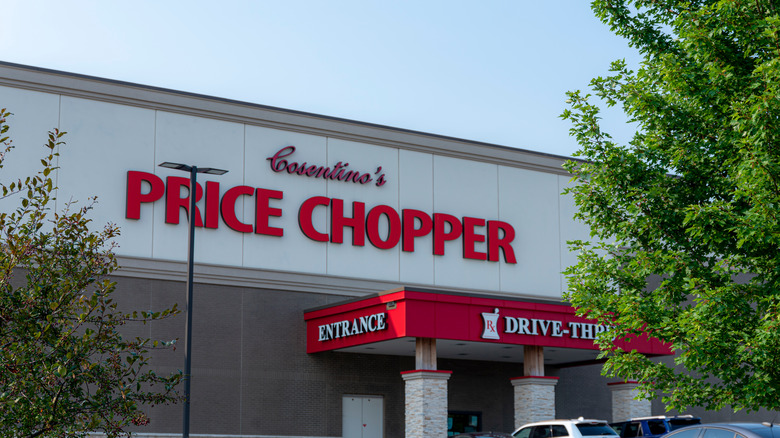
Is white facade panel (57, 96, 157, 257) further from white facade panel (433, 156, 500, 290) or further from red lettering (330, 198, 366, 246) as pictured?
white facade panel (433, 156, 500, 290)

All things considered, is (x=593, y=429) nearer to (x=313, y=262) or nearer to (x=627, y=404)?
(x=627, y=404)

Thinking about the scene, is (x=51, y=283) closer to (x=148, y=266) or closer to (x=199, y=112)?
(x=148, y=266)

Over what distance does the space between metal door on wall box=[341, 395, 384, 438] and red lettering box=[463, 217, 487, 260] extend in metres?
7.15

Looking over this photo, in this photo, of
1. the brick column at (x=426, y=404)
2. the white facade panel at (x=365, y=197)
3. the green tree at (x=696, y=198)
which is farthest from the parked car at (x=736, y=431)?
the white facade panel at (x=365, y=197)

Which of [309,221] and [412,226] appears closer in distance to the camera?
[309,221]

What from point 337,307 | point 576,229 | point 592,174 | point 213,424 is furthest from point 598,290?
point 576,229

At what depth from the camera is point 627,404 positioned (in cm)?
3494

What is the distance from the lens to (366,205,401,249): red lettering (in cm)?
3606

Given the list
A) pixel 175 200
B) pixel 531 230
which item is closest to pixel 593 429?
pixel 531 230

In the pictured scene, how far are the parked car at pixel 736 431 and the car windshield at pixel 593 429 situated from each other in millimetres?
10049

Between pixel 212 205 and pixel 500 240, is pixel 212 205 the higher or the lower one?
the higher one

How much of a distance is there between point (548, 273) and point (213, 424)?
16.1m

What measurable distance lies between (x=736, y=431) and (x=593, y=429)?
38.9ft

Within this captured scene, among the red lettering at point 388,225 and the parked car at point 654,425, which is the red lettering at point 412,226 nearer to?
the red lettering at point 388,225
